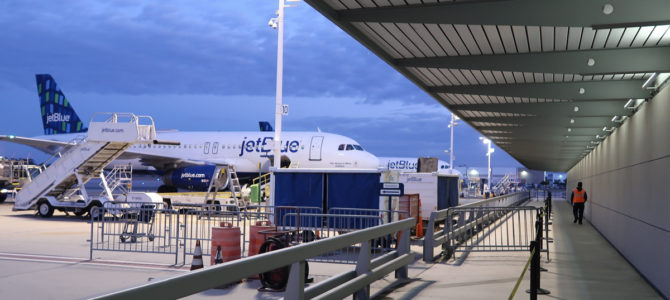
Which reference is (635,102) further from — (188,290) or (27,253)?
(27,253)

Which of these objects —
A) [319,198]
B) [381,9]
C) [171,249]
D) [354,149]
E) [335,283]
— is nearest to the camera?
[335,283]

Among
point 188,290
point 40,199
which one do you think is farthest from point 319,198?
point 40,199

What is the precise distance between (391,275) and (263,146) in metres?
26.5

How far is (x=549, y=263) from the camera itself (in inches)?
474

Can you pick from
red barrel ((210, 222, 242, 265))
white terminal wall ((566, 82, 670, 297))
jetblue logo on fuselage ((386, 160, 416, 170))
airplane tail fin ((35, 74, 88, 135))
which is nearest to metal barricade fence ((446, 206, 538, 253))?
white terminal wall ((566, 82, 670, 297))

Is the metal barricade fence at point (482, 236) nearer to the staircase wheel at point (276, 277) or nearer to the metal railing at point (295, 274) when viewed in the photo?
the metal railing at point (295, 274)

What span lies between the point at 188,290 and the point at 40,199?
863 inches

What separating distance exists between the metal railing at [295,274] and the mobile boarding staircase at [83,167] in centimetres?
1470

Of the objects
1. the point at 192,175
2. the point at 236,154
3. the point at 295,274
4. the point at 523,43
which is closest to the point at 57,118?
the point at 236,154

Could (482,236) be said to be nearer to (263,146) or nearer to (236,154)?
(263,146)

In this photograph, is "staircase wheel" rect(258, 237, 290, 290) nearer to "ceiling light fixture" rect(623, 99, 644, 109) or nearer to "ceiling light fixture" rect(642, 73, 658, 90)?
"ceiling light fixture" rect(642, 73, 658, 90)

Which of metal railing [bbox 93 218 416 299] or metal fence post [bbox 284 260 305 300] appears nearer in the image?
metal railing [bbox 93 218 416 299]

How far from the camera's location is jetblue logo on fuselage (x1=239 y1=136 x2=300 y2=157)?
114 feet

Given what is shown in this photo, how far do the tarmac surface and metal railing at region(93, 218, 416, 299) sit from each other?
3.24 ft
